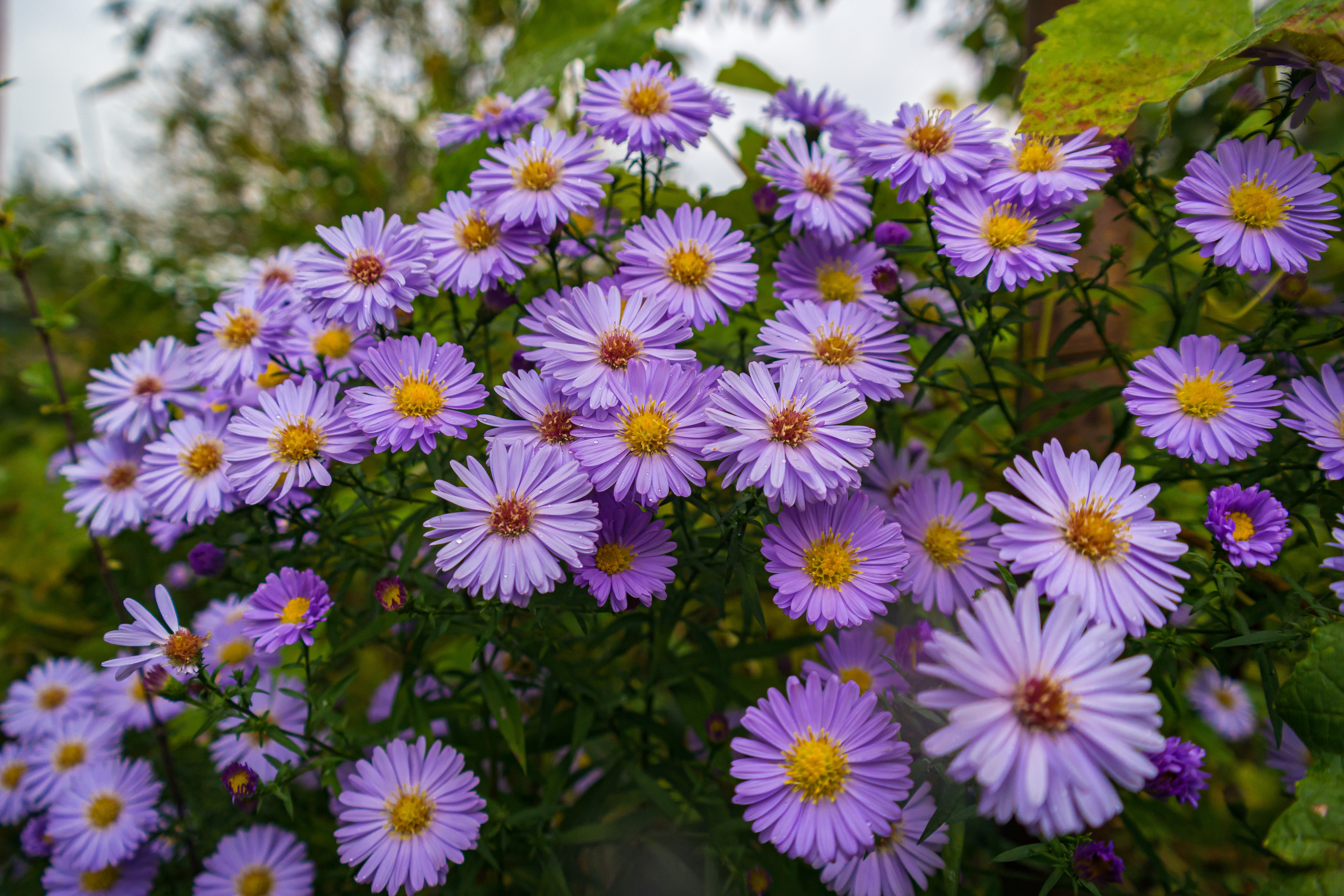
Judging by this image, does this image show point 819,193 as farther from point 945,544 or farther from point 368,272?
point 368,272

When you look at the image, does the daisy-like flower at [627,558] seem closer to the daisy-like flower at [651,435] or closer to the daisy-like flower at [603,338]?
the daisy-like flower at [651,435]

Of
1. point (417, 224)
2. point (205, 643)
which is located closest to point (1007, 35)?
point (417, 224)

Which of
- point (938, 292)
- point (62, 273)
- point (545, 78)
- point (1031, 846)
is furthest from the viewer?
point (62, 273)

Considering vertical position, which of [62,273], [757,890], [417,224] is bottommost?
[757,890]

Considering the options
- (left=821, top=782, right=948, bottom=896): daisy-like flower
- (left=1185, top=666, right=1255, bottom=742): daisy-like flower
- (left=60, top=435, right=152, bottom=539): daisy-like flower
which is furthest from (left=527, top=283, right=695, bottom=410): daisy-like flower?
(left=1185, top=666, right=1255, bottom=742): daisy-like flower

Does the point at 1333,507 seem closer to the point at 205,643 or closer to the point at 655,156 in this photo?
the point at 655,156

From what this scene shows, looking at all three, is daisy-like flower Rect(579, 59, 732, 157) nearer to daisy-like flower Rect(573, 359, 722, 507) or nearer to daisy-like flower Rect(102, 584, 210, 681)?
daisy-like flower Rect(573, 359, 722, 507)
